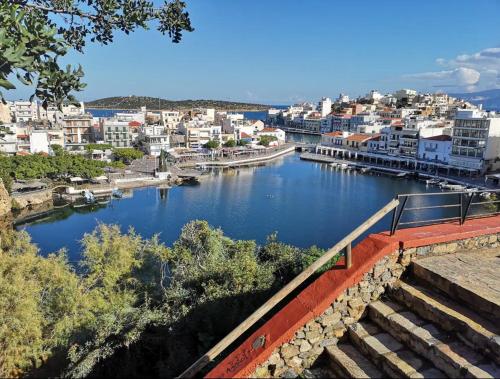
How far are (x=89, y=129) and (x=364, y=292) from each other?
204ft

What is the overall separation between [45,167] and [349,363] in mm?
40849

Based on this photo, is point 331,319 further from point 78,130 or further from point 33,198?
point 78,130

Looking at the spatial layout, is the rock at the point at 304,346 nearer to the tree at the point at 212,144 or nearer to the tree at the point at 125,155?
the tree at the point at 125,155

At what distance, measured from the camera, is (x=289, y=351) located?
3.32 m

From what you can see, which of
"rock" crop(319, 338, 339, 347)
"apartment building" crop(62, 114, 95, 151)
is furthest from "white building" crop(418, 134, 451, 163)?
"rock" crop(319, 338, 339, 347)

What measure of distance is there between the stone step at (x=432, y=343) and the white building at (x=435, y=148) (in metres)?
52.0

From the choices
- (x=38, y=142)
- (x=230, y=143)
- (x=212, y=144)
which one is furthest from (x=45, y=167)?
(x=230, y=143)

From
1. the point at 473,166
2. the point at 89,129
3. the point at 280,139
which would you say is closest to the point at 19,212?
the point at 89,129

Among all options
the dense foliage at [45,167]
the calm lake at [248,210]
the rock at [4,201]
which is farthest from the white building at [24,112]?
the rock at [4,201]

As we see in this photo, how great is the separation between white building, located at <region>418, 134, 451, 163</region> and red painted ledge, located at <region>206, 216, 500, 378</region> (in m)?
51.5

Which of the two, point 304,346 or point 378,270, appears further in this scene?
point 378,270

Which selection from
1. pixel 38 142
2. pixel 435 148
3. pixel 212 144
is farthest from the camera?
pixel 212 144

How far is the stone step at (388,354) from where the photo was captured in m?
2.94

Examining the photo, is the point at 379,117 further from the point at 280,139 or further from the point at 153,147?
the point at 153,147
